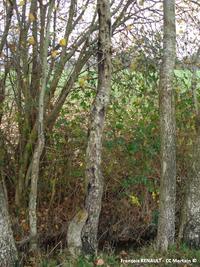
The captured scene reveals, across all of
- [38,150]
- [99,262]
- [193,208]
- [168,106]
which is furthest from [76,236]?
[168,106]

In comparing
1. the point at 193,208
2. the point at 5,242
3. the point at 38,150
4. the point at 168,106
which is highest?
the point at 168,106

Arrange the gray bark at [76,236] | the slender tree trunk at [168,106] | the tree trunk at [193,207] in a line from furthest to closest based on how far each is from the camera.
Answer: the tree trunk at [193,207], the slender tree trunk at [168,106], the gray bark at [76,236]

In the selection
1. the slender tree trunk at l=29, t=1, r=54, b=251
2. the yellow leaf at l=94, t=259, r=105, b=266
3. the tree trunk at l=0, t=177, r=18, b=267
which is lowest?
the yellow leaf at l=94, t=259, r=105, b=266

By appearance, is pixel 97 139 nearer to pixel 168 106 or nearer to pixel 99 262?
pixel 168 106

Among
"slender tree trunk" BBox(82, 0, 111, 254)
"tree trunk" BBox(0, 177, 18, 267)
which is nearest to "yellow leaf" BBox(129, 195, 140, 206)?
"slender tree trunk" BBox(82, 0, 111, 254)

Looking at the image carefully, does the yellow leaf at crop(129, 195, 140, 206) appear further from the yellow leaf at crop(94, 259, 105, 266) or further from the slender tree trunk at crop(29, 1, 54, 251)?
the slender tree trunk at crop(29, 1, 54, 251)

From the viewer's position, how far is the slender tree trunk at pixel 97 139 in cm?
→ 494

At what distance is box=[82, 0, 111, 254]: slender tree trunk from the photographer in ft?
16.2

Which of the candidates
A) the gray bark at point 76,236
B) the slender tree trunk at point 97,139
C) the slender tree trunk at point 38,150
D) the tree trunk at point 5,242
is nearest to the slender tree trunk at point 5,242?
the tree trunk at point 5,242

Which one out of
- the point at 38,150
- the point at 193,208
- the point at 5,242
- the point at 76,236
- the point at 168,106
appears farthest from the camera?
the point at 193,208

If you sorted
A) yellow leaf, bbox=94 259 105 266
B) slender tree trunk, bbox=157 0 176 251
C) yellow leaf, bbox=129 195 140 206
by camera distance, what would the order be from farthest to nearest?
yellow leaf, bbox=129 195 140 206 < slender tree trunk, bbox=157 0 176 251 < yellow leaf, bbox=94 259 105 266

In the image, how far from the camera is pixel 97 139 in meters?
5.05

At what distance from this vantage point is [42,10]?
5.73 metres

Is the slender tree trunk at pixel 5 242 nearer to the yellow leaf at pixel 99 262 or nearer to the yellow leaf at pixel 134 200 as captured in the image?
the yellow leaf at pixel 99 262
